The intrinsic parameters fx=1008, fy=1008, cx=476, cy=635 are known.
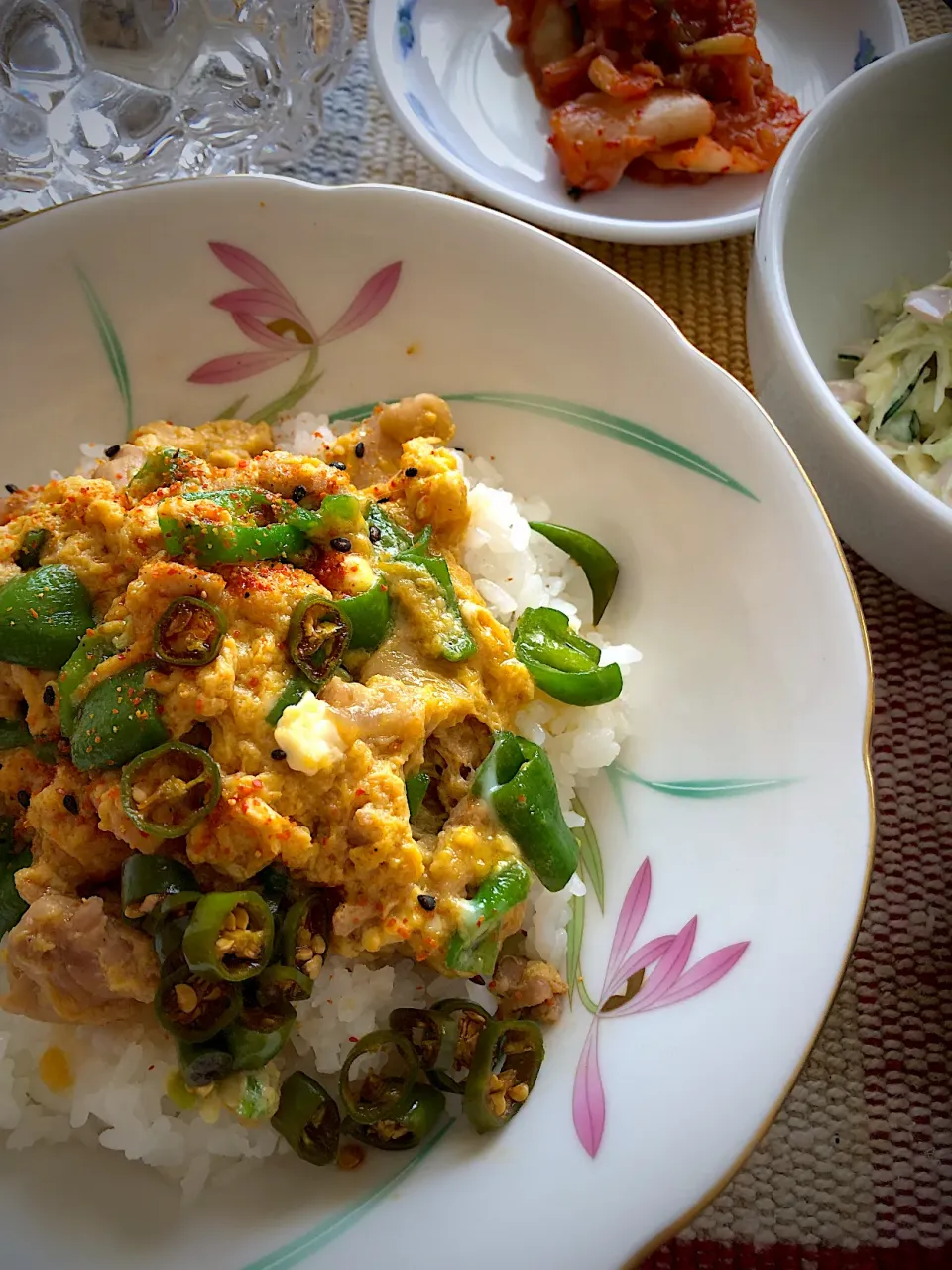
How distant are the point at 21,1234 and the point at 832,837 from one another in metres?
1.81

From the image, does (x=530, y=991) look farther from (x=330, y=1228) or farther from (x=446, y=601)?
(x=446, y=601)

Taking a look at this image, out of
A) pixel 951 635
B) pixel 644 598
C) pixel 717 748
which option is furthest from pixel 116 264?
pixel 951 635

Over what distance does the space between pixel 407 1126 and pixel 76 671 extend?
1155mm

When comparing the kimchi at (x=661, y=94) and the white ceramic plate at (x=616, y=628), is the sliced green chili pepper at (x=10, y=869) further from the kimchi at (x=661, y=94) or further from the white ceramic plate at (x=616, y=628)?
the kimchi at (x=661, y=94)

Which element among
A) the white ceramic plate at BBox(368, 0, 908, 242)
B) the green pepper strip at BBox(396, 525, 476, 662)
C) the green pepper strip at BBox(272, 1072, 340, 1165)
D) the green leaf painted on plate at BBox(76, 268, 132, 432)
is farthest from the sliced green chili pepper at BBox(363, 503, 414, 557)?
the white ceramic plate at BBox(368, 0, 908, 242)

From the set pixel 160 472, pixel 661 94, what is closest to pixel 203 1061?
pixel 160 472

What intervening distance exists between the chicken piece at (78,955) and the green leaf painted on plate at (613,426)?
5.47 feet

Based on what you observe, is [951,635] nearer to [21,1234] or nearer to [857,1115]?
[857,1115]

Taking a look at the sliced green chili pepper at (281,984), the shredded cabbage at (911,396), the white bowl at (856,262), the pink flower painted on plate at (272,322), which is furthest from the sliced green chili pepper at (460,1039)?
the shredded cabbage at (911,396)

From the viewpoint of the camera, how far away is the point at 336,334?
9.69 feet

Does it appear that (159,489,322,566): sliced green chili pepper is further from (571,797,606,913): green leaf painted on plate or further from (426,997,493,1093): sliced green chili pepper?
(426,997,493,1093): sliced green chili pepper

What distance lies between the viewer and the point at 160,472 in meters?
2.42

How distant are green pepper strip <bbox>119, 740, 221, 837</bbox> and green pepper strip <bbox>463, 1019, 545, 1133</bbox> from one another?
2.45 ft

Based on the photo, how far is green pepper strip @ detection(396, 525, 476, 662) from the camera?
2.23 m
